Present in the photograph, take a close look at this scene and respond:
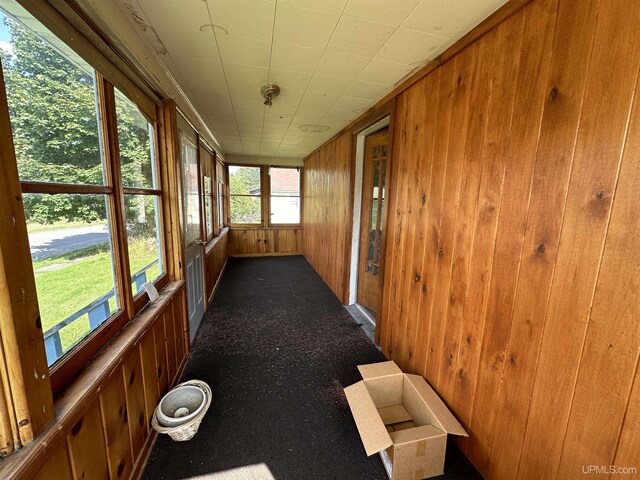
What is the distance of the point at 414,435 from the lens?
1.28 m

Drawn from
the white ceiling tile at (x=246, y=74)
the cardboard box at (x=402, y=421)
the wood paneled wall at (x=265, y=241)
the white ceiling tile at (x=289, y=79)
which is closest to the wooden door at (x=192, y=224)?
the white ceiling tile at (x=246, y=74)

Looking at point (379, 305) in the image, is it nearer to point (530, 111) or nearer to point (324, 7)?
point (530, 111)

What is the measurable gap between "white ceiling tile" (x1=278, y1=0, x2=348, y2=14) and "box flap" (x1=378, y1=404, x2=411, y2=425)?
2299 mm

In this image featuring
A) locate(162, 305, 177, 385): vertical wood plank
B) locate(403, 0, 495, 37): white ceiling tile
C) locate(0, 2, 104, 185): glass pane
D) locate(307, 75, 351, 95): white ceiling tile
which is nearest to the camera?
locate(0, 2, 104, 185): glass pane

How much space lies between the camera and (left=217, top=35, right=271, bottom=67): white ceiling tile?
1.47 metres

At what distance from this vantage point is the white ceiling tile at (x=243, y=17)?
119 cm

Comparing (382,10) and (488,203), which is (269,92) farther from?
(488,203)

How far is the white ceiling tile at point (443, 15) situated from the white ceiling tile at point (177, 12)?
1028 millimetres

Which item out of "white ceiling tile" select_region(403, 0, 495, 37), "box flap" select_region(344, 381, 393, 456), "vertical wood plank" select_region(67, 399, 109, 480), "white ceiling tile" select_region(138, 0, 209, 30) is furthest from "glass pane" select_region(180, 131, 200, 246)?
"white ceiling tile" select_region(403, 0, 495, 37)

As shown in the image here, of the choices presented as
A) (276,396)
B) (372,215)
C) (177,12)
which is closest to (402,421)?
(276,396)

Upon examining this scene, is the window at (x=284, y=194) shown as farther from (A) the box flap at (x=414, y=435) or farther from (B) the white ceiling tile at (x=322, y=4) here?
(A) the box flap at (x=414, y=435)

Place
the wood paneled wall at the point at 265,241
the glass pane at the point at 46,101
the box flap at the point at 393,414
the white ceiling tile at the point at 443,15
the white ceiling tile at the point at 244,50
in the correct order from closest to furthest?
the glass pane at the point at 46,101, the white ceiling tile at the point at 443,15, the white ceiling tile at the point at 244,50, the box flap at the point at 393,414, the wood paneled wall at the point at 265,241

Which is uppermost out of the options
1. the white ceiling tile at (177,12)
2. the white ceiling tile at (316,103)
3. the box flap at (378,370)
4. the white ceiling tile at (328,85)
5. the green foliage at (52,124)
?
the white ceiling tile at (316,103)

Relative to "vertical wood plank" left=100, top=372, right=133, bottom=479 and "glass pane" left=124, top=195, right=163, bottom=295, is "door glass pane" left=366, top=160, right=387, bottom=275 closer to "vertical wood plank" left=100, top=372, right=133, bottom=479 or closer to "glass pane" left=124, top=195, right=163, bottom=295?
"glass pane" left=124, top=195, right=163, bottom=295
